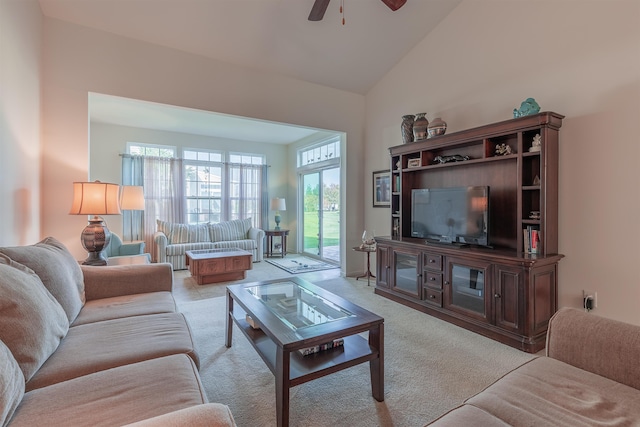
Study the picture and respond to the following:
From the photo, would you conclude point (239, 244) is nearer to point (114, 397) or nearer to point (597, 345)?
point (114, 397)

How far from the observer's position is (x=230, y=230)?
240 inches

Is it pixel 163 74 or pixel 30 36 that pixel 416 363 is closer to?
pixel 163 74

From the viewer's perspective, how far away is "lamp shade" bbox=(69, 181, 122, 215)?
264 centimetres

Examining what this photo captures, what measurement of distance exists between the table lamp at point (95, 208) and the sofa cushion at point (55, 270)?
2.40 feet

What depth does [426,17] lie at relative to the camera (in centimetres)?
357

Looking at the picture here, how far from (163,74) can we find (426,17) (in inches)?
124

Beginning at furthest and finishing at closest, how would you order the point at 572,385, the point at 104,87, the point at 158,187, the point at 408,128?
the point at 158,187
the point at 408,128
the point at 104,87
the point at 572,385

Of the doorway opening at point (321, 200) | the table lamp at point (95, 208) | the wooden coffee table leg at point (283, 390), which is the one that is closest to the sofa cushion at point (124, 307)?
the table lamp at point (95, 208)

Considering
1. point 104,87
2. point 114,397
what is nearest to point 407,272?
point 114,397

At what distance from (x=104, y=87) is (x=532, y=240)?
4440 millimetres

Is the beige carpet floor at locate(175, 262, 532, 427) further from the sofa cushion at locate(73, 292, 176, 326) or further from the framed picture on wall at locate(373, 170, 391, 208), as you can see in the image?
the framed picture on wall at locate(373, 170, 391, 208)

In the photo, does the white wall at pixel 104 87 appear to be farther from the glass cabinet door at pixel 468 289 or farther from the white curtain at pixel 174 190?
the glass cabinet door at pixel 468 289

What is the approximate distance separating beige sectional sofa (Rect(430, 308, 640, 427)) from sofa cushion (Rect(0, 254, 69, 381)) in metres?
1.56

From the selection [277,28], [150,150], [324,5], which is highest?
[277,28]
